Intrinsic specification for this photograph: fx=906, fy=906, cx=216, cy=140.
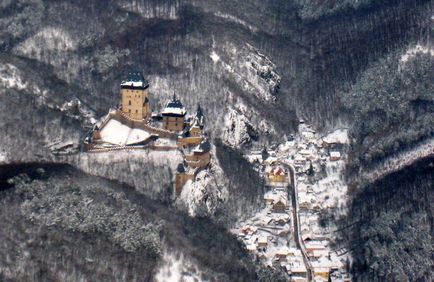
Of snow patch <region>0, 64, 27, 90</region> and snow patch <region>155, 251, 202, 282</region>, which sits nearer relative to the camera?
snow patch <region>155, 251, 202, 282</region>

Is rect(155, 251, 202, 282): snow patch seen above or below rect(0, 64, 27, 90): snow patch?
below

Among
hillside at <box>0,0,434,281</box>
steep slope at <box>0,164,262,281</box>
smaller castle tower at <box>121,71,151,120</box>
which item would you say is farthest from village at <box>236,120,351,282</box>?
smaller castle tower at <box>121,71,151,120</box>

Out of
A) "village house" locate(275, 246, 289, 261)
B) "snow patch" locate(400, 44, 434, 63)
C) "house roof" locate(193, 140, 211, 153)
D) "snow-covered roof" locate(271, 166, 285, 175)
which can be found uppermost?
"snow patch" locate(400, 44, 434, 63)

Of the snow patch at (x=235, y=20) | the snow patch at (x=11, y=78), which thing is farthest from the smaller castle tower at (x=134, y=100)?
the snow patch at (x=235, y=20)

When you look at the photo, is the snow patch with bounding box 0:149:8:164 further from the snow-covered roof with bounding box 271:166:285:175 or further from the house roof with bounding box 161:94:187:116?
the snow-covered roof with bounding box 271:166:285:175

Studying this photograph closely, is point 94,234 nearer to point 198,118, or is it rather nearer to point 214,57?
point 198,118

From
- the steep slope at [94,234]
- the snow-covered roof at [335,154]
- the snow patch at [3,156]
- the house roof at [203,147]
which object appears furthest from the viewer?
the snow-covered roof at [335,154]

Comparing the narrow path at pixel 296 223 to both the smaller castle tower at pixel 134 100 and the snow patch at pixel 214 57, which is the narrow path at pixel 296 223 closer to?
the smaller castle tower at pixel 134 100

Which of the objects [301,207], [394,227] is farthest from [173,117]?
[394,227]
